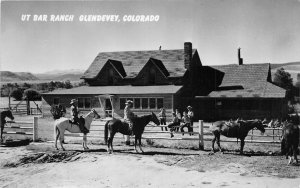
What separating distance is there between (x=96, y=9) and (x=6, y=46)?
6.31 m

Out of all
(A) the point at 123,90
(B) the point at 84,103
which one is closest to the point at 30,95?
(B) the point at 84,103

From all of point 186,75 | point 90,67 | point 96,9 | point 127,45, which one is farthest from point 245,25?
point 90,67

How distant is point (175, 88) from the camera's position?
29156 millimetres

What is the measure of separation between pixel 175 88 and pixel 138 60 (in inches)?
315

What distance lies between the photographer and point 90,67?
36.7m

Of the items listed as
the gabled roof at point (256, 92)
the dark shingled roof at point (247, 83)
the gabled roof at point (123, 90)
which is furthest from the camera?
the gabled roof at point (123, 90)

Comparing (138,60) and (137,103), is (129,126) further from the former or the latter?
(138,60)

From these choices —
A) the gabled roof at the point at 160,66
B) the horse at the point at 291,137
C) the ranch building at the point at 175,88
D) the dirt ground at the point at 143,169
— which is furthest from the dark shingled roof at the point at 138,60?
the horse at the point at 291,137

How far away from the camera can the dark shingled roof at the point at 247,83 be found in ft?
88.7

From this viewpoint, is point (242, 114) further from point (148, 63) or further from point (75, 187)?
point (75, 187)

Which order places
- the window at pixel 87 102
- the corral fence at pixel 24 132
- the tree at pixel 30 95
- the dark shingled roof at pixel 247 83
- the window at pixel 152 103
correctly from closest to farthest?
the corral fence at pixel 24 132, the dark shingled roof at pixel 247 83, the window at pixel 152 103, the window at pixel 87 102, the tree at pixel 30 95

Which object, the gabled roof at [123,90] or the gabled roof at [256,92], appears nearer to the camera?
the gabled roof at [256,92]

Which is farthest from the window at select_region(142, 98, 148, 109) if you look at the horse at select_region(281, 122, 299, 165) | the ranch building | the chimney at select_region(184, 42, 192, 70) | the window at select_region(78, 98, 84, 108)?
the horse at select_region(281, 122, 299, 165)

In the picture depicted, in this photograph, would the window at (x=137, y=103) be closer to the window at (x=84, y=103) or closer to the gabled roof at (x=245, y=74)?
the window at (x=84, y=103)
